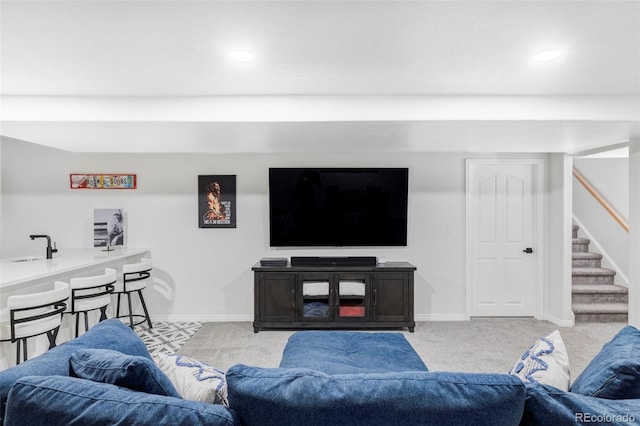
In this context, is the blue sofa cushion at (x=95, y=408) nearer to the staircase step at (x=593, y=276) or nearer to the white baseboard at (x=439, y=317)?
the white baseboard at (x=439, y=317)

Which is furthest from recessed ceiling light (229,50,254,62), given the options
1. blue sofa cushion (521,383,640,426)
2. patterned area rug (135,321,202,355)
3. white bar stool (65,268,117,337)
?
patterned area rug (135,321,202,355)

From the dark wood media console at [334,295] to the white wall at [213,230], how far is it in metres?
0.50

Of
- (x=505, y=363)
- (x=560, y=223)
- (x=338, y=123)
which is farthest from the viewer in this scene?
(x=560, y=223)

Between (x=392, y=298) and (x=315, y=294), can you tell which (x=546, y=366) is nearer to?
(x=392, y=298)

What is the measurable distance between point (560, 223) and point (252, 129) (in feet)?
13.0

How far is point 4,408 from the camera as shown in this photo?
1.21m

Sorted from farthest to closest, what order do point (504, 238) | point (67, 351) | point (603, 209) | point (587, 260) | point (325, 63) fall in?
1. point (603, 209)
2. point (587, 260)
3. point (504, 238)
4. point (325, 63)
5. point (67, 351)

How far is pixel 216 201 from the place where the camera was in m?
4.65

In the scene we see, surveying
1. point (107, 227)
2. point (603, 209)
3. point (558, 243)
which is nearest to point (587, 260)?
point (603, 209)

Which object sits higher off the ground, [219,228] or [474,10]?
[474,10]

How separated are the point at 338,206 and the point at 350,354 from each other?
2.38 metres

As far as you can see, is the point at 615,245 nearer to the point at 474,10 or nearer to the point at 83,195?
the point at 474,10

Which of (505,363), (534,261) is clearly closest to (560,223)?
(534,261)

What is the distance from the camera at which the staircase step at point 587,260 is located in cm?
509
